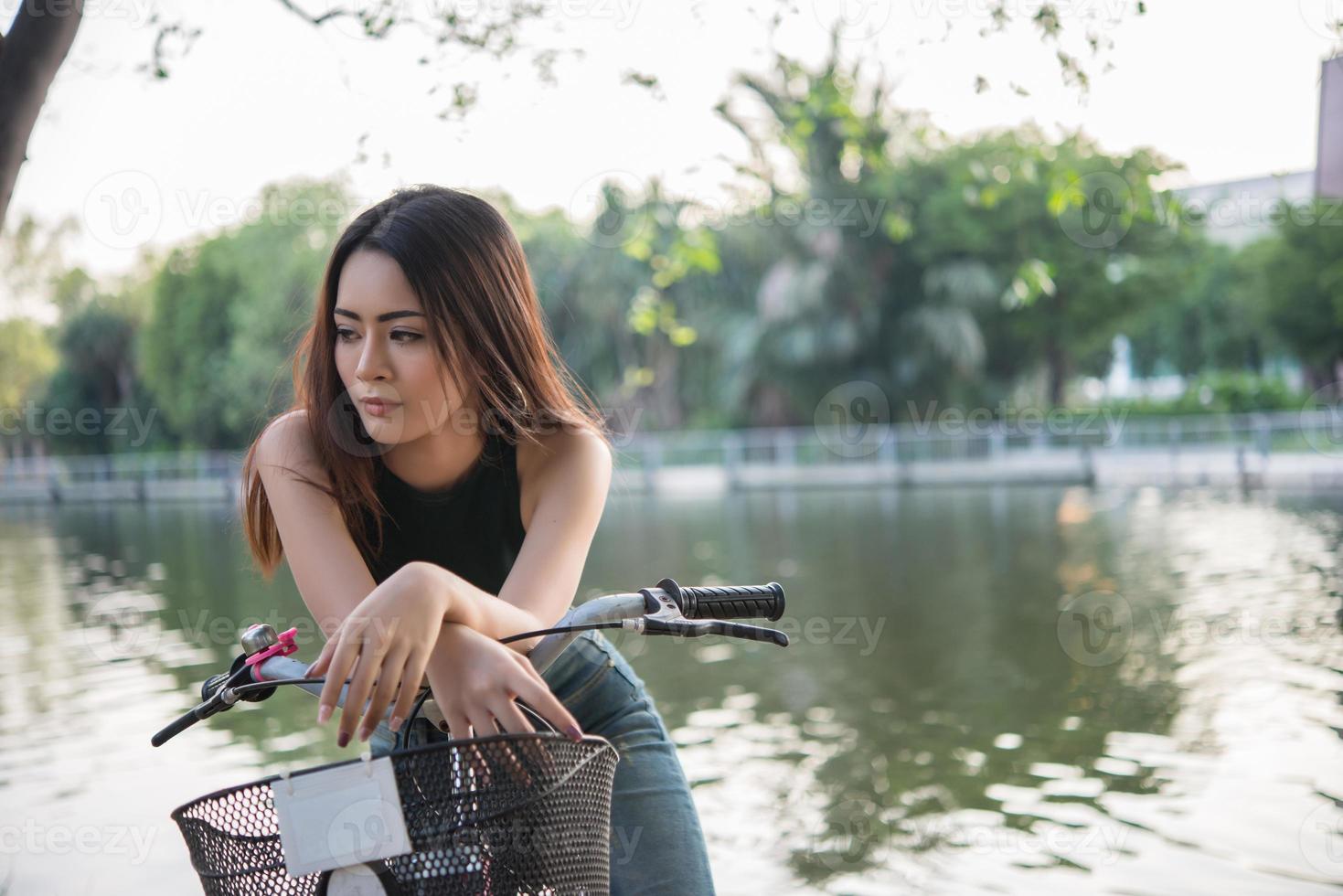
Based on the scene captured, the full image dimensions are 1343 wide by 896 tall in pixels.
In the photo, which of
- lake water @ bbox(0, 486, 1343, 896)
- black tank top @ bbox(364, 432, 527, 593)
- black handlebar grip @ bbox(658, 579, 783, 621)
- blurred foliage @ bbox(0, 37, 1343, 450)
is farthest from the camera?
blurred foliage @ bbox(0, 37, 1343, 450)

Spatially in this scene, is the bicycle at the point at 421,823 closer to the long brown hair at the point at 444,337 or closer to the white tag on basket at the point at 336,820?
the white tag on basket at the point at 336,820

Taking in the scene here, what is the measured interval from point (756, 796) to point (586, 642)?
11.6 feet

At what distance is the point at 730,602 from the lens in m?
1.77

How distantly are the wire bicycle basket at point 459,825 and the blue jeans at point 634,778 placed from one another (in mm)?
453

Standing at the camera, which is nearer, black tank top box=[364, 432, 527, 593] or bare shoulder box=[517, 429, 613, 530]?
bare shoulder box=[517, 429, 613, 530]

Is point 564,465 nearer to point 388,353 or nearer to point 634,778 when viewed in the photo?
point 388,353

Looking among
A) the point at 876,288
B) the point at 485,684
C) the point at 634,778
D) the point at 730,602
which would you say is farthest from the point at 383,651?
the point at 876,288

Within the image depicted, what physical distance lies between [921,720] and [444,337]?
5364 millimetres

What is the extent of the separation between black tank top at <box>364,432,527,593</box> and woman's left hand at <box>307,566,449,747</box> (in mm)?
712

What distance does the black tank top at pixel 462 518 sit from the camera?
2127mm

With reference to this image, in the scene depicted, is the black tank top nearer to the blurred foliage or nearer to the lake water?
the lake water

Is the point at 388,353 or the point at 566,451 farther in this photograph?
the point at 566,451

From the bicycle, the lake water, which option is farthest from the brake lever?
the lake water

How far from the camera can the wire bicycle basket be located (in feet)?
4.40
